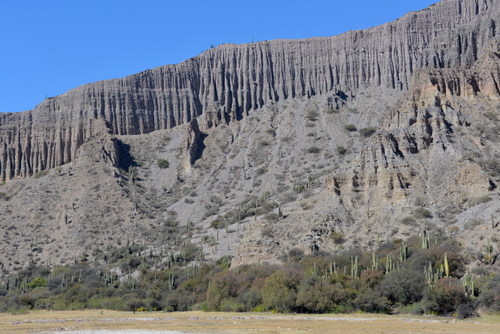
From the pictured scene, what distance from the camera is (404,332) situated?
38812 mm

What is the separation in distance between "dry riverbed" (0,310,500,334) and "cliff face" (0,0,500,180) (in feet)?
236

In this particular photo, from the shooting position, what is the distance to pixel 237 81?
136 meters

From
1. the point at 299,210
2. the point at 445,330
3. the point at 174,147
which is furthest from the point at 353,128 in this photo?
the point at 445,330

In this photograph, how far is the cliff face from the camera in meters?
122

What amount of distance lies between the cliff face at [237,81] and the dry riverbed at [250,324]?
236ft

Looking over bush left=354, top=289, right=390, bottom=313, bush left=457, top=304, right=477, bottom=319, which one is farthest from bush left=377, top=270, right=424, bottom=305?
bush left=457, top=304, right=477, bottom=319

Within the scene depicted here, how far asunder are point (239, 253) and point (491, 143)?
33.9 metres

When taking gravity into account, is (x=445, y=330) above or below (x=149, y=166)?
below

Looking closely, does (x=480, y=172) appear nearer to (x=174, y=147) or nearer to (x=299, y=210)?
(x=299, y=210)

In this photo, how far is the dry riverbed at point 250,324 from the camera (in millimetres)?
41125

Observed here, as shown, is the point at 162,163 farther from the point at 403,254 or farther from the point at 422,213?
the point at 403,254

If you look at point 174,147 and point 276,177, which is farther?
point 174,147

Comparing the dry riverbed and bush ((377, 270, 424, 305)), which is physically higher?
bush ((377, 270, 424, 305))

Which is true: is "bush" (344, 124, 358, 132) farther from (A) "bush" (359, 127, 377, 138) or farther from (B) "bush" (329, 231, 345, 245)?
(B) "bush" (329, 231, 345, 245)
